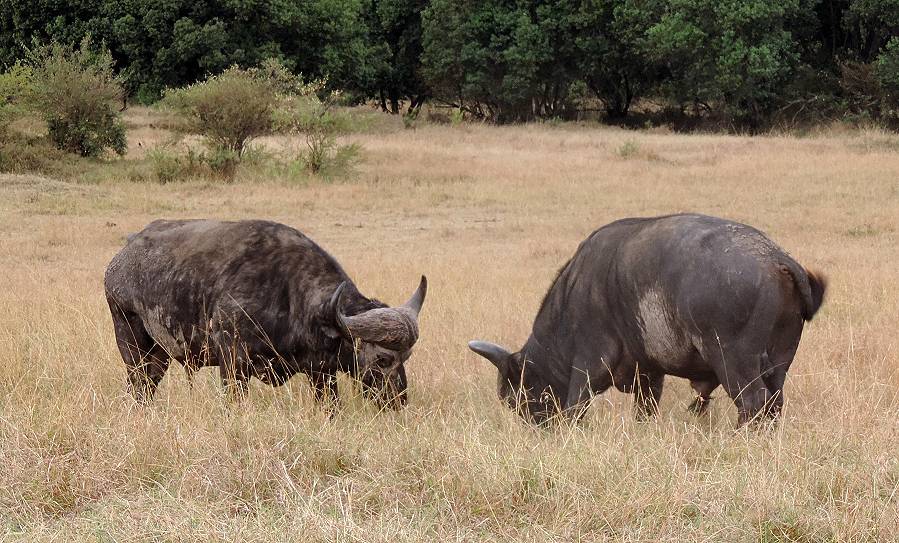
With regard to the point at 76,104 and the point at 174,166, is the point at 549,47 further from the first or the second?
the point at 174,166

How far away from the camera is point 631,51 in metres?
47.4

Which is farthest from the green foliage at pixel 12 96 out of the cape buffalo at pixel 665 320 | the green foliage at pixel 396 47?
the green foliage at pixel 396 47

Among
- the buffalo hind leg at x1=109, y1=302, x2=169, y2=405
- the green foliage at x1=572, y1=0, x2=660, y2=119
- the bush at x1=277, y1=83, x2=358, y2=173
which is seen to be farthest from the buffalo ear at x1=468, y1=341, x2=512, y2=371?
the green foliage at x1=572, y1=0, x2=660, y2=119

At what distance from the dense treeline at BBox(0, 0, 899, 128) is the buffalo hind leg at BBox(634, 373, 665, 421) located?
34511 millimetres

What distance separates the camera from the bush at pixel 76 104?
85.4 ft

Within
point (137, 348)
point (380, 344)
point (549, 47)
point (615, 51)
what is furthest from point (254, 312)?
point (615, 51)

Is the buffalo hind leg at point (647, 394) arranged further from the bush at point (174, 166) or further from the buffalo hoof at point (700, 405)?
the bush at point (174, 166)

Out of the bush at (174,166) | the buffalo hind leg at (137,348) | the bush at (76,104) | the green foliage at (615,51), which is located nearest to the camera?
the buffalo hind leg at (137,348)

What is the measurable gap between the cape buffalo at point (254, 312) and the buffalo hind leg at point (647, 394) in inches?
56.2

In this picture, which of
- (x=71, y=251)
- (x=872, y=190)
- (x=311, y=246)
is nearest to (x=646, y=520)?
(x=311, y=246)

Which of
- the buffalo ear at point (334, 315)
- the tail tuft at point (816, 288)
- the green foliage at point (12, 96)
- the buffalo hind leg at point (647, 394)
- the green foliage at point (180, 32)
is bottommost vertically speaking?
the buffalo hind leg at point (647, 394)

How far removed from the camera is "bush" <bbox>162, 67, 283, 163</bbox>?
24.4 meters

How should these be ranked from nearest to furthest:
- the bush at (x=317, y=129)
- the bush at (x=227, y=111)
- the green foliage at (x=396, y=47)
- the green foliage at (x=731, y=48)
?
the bush at (x=317, y=129) < the bush at (x=227, y=111) < the green foliage at (x=731, y=48) < the green foliage at (x=396, y=47)

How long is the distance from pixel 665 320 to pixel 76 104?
2421 cm
